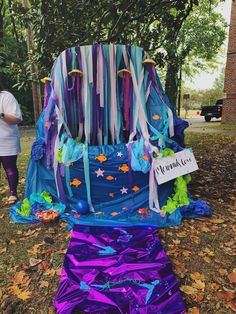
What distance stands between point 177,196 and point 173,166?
1.20ft

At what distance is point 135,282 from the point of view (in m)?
2.15

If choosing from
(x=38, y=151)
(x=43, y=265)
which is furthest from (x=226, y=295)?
(x=38, y=151)

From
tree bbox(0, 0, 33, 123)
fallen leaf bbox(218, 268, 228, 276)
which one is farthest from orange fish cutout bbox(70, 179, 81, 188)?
tree bbox(0, 0, 33, 123)

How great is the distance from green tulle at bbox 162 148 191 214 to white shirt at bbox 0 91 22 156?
1.82 meters

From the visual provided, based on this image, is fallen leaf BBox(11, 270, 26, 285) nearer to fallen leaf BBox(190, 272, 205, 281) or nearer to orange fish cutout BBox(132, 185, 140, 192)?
fallen leaf BBox(190, 272, 205, 281)

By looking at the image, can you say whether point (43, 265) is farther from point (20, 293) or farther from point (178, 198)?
point (178, 198)

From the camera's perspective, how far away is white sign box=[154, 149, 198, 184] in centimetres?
332

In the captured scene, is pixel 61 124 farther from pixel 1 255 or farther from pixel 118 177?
pixel 1 255

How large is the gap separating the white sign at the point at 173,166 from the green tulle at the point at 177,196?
79 mm

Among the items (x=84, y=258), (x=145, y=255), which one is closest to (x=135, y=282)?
(x=145, y=255)

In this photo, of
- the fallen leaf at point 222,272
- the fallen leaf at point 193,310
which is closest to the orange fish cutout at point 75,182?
the fallen leaf at point 222,272

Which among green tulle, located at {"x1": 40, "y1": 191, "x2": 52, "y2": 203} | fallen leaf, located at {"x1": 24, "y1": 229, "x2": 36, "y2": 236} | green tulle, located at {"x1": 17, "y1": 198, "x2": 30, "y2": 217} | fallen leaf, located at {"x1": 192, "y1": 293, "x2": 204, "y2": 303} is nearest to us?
fallen leaf, located at {"x1": 192, "y1": 293, "x2": 204, "y2": 303}

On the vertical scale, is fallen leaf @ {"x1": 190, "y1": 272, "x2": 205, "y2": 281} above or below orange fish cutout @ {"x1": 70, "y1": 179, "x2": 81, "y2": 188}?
below

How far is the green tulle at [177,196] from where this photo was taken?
3.39m
